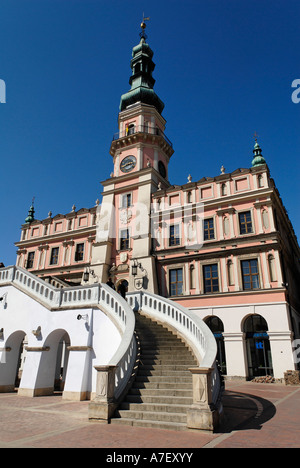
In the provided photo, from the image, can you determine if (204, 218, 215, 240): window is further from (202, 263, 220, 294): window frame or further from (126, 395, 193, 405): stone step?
(126, 395, 193, 405): stone step

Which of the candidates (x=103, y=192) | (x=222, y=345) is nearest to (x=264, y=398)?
(x=222, y=345)

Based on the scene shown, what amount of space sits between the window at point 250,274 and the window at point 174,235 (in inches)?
234

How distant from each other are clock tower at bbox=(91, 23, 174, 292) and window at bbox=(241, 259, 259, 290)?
23.7ft

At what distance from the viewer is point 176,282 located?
85.6 feet

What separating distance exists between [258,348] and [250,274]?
17.1ft

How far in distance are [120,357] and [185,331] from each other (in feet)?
15.5

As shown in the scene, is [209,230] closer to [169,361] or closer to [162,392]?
[169,361]

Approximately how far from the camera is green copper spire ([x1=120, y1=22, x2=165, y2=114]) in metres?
36.0

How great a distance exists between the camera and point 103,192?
3247 centimetres

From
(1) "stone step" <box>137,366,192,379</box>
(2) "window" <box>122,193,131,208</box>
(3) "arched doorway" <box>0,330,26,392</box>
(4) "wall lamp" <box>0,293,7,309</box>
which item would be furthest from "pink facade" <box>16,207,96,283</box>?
(1) "stone step" <box>137,366,192,379</box>

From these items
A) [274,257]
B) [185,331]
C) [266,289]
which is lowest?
[185,331]

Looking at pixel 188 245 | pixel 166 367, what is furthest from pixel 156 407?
pixel 188 245
